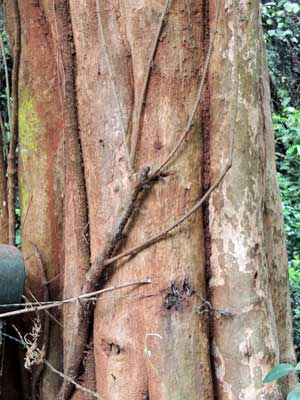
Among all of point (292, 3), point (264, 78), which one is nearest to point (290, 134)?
point (292, 3)

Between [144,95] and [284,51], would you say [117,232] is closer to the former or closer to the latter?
[144,95]

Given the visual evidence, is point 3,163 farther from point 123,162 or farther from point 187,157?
point 187,157

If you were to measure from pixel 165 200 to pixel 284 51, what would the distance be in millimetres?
5166

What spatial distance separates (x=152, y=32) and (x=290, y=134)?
3623 mm

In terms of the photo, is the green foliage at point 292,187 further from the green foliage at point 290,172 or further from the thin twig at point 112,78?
the thin twig at point 112,78

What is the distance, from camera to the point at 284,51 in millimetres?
5973

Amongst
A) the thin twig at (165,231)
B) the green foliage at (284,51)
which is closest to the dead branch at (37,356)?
the thin twig at (165,231)

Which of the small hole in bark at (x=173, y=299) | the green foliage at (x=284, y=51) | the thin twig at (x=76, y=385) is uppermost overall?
the green foliage at (x=284, y=51)

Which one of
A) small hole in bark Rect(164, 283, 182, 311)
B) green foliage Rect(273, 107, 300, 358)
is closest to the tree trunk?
small hole in bark Rect(164, 283, 182, 311)

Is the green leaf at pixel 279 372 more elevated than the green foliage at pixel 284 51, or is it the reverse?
the green foliage at pixel 284 51

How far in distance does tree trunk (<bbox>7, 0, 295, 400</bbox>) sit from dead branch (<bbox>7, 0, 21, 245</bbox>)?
0.25 meters

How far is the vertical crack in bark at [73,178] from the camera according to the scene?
140 cm

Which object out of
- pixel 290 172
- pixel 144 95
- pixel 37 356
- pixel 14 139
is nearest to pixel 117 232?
pixel 144 95

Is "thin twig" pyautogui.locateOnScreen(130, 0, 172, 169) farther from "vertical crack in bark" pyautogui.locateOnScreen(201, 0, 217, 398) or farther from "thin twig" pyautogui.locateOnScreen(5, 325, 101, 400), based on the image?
"thin twig" pyautogui.locateOnScreen(5, 325, 101, 400)
